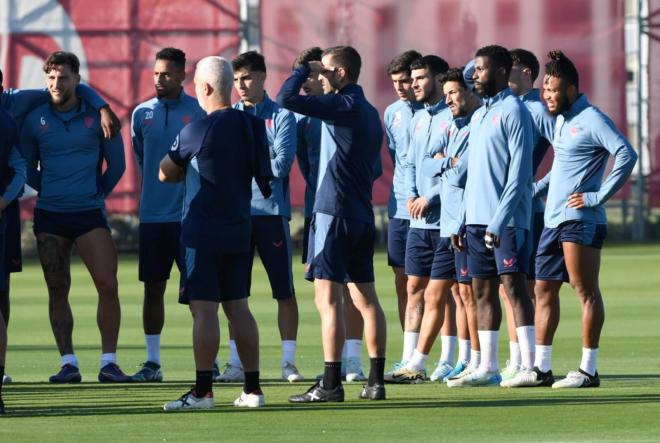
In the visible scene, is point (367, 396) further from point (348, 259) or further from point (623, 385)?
point (623, 385)

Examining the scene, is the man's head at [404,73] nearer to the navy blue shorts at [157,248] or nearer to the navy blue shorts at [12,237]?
the navy blue shorts at [157,248]

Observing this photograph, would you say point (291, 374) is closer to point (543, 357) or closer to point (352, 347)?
point (352, 347)

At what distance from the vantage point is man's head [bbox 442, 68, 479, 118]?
1202 cm

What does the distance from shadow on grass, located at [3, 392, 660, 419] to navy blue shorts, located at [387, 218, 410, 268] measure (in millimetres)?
2337

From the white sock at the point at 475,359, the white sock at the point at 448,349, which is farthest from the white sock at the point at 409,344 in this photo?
the white sock at the point at 475,359

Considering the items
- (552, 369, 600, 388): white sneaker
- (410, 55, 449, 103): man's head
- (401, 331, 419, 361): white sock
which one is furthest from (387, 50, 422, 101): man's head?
(552, 369, 600, 388): white sneaker

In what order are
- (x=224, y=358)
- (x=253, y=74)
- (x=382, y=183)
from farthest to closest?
(x=382, y=183), (x=224, y=358), (x=253, y=74)

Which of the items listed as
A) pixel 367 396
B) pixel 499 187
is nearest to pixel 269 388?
pixel 367 396

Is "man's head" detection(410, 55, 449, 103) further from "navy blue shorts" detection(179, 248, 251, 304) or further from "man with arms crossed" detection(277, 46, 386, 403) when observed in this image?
"navy blue shorts" detection(179, 248, 251, 304)

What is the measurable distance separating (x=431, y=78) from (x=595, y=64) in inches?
907

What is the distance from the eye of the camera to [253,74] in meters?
12.4

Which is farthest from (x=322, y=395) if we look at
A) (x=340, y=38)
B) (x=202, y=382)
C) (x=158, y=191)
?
(x=340, y=38)

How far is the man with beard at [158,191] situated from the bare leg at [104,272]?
0.24 metres

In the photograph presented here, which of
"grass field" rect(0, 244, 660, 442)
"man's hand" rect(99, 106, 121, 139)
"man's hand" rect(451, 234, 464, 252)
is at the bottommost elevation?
"grass field" rect(0, 244, 660, 442)
